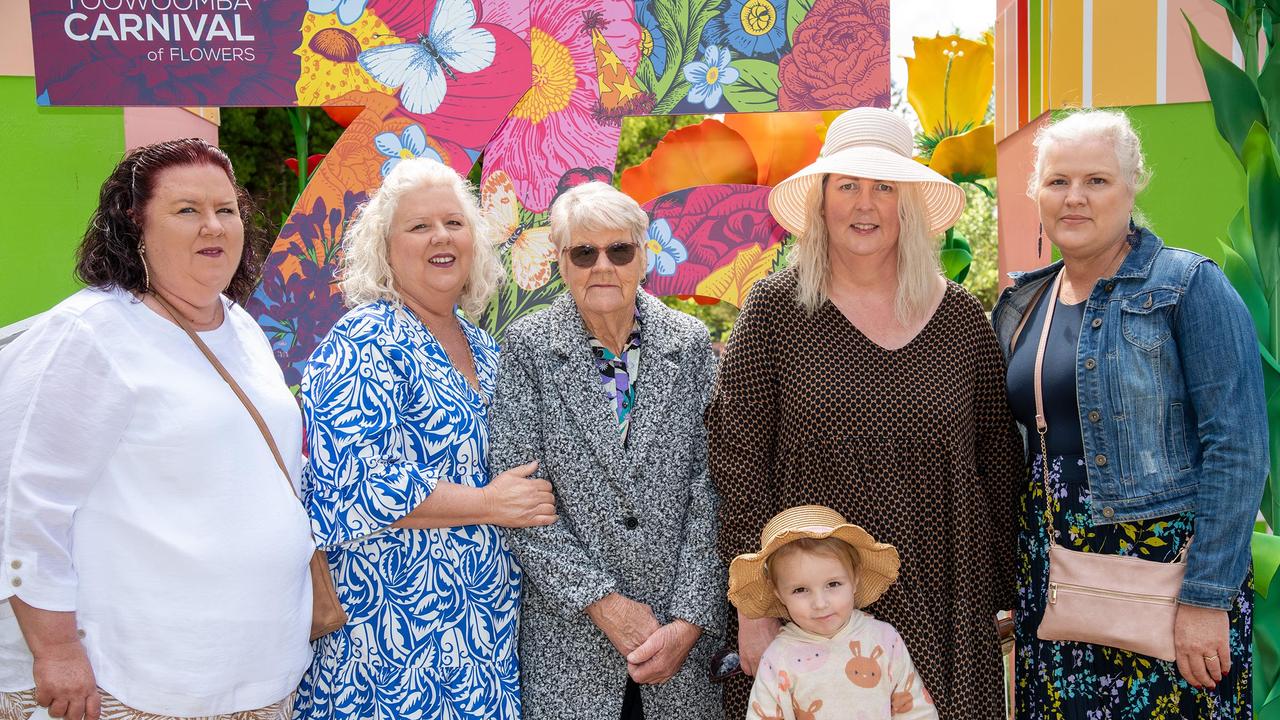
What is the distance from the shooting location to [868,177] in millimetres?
2930

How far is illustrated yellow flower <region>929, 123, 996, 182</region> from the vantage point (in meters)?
4.79

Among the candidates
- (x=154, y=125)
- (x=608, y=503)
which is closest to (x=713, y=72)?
(x=608, y=503)

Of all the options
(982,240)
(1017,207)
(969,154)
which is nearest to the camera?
(1017,207)

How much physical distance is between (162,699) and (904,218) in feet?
7.67

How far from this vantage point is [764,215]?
161 inches

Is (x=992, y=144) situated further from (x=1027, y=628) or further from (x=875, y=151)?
(x=1027, y=628)

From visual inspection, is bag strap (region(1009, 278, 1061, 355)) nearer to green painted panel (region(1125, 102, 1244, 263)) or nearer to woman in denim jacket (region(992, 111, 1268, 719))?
woman in denim jacket (region(992, 111, 1268, 719))

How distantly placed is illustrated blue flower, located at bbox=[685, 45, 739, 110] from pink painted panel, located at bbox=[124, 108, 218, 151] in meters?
2.17

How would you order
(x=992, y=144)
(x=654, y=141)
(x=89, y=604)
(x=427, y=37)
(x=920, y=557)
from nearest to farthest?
(x=89, y=604) < (x=920, y=557) < (x=427, y=37) < (x=992, y=144) < (x=654, y=141)

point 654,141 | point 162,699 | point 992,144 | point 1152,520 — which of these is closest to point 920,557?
point 1152,520

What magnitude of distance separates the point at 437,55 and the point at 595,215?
147 centimetres

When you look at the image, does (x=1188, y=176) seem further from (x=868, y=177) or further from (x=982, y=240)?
(x=982, y=240)

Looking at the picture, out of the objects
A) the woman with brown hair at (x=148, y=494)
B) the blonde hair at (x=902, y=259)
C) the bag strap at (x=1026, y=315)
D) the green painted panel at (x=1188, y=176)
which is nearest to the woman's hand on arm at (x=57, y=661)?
the woman with brown hair at (x=148, y=494)

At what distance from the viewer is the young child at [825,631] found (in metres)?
2.67
